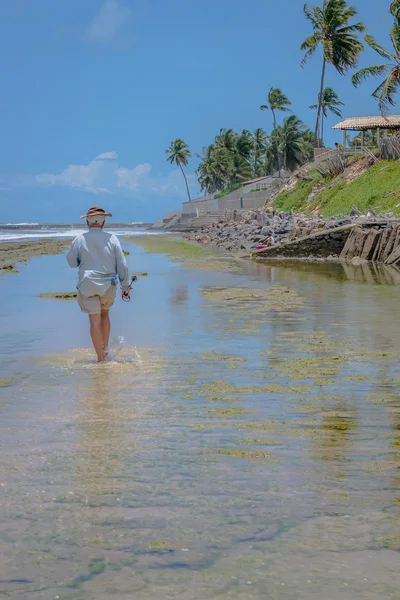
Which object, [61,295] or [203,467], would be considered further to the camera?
[61,295]

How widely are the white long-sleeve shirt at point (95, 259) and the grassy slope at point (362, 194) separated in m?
25.0

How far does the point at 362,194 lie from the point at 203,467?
36123 mm

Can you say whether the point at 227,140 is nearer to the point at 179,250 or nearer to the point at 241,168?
the point at 241,168

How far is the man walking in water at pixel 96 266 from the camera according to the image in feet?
26.0

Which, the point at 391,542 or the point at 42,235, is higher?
the point at 42,235

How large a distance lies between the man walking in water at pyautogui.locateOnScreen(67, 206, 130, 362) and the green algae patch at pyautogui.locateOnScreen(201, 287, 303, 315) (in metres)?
4.46

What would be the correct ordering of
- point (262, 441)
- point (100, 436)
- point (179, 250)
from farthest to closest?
point (179, 250), point (100, 436), point (262, 441)

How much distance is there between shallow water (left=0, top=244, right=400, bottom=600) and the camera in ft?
9.75

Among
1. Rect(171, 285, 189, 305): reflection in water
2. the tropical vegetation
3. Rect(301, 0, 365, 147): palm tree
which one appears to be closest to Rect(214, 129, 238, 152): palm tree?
the tropical vegetation

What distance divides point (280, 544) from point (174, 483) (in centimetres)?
92

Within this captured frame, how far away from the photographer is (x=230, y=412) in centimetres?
562

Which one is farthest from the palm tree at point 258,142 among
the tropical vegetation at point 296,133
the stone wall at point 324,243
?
the stone wall at point 324,243

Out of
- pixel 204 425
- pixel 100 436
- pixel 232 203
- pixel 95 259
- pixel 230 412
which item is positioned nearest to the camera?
pixel 100 436

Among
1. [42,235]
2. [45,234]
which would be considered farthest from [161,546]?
[45,234]
